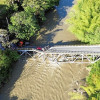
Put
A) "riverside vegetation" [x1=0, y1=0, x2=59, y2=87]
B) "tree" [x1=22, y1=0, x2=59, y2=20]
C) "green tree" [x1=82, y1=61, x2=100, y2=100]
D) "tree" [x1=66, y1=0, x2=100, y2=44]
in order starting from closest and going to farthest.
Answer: "green tree" [x1=82, y1=61, x2=100, y2=100], "riverside vegetation" [x1=0, y1=0, x2=59, y2=87], "tree" [x1=66, y1=0, x2=100, y2=44], "tree" [x1=22, y1=0, x2=59, y2=20]

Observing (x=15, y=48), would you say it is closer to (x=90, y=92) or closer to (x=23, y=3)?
(x=23, y=3)

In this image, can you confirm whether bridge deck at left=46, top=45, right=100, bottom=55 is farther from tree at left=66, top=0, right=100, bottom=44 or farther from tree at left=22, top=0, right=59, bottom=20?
tree at left=22, top=0, right=59, bottom=20

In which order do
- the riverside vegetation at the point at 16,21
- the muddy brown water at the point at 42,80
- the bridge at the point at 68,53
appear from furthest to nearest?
1. the riverside vegetation at the point at 16,21
2. the bridge at the point at 68,53
3. the muddy brown water at the point at 42,80

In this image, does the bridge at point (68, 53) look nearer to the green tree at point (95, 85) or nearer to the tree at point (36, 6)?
the green tree at point (95, 85)

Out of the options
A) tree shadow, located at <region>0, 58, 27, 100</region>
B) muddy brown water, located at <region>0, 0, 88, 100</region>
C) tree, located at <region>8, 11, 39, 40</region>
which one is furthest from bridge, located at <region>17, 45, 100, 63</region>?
tree, located at <region>8, 11, 39, 40</region>

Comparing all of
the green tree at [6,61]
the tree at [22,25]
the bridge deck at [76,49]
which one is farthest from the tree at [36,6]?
the green tree at [6,61]

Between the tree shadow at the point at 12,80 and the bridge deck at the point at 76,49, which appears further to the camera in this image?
the bridge deck at the point at 76,49

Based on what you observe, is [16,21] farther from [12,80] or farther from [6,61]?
[12,80]
